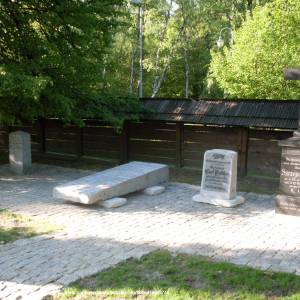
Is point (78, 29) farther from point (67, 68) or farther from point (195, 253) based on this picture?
point (195, 253)

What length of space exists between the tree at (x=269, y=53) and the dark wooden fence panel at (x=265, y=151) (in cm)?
430

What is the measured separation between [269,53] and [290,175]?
30.0 feet

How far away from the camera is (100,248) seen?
24.8 feet

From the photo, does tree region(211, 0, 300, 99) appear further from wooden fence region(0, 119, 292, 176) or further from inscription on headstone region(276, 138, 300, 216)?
inscription on headstone region(276, 138, 300, 216)

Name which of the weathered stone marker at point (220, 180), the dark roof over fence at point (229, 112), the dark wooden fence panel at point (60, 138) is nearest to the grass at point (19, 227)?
the weathered stone marker at point (220, 180)

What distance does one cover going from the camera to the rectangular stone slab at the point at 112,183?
34.6 feet

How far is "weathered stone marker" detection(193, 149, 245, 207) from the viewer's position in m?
11.1

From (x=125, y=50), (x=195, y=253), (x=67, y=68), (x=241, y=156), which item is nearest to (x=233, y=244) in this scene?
(x=195, y=253)

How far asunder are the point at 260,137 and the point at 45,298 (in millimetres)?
10291

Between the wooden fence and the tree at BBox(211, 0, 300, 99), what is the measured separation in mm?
4494

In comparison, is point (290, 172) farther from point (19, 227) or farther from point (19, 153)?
point (19, 153)

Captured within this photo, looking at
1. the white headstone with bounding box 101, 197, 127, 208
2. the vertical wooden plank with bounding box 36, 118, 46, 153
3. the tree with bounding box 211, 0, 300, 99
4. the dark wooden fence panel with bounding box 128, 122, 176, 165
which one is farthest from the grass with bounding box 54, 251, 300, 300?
the vertical wooden plank with bounding box 36, 118, 46, 153

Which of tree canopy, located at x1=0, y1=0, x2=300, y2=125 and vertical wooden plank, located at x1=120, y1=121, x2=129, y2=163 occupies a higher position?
tree canopy, located at x1=0, y1=0, x2=300, y2=125

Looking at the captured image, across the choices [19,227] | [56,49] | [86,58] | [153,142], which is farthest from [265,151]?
[19,227]
